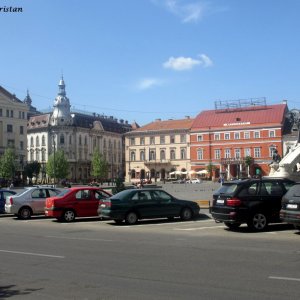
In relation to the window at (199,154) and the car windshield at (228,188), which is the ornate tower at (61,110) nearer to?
the window at (199,154)

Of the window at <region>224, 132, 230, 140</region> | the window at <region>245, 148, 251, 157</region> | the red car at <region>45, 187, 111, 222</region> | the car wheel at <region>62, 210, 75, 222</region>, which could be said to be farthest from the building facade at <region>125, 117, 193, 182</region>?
the car wheel at <region>62, 210, 75, 222</region>

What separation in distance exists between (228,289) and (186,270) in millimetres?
1810

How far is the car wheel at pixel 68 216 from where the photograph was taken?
22.3 meters

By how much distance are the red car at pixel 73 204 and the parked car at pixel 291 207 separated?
9942mm

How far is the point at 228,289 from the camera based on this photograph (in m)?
7.81

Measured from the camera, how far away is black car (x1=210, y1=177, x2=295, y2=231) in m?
16.0

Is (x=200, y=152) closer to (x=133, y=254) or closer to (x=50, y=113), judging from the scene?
(x=50, y=113)

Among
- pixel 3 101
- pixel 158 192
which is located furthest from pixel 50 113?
pixel 158 192

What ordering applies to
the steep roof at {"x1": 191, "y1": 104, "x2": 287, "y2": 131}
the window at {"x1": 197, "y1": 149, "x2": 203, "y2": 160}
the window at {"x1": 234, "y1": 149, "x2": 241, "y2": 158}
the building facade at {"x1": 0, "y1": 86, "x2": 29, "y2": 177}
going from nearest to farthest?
the steep roof at {"x1": 191, "y1": 104, "x2": 287, "y2": 131}, the window at {"x1": 234, "y1": 149, "x2": 241, "y2": 158}, the building facade at {"x1": 0, "y1": 86, "x2": 29, "y2": 177}, the window at {"x1": 197, "y1": 149, "x2": 203, "y2": 160}

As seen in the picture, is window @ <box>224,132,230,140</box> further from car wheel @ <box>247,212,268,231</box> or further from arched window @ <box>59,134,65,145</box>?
car wheel @ <box>247,212,268,231</box>

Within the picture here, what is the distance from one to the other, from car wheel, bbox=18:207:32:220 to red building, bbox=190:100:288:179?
82346 mm

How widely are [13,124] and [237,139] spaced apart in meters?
50.5

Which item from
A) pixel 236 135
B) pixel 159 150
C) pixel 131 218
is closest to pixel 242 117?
pixel 236 135

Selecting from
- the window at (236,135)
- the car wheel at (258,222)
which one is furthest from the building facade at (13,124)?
the car wheel at (258,222)
